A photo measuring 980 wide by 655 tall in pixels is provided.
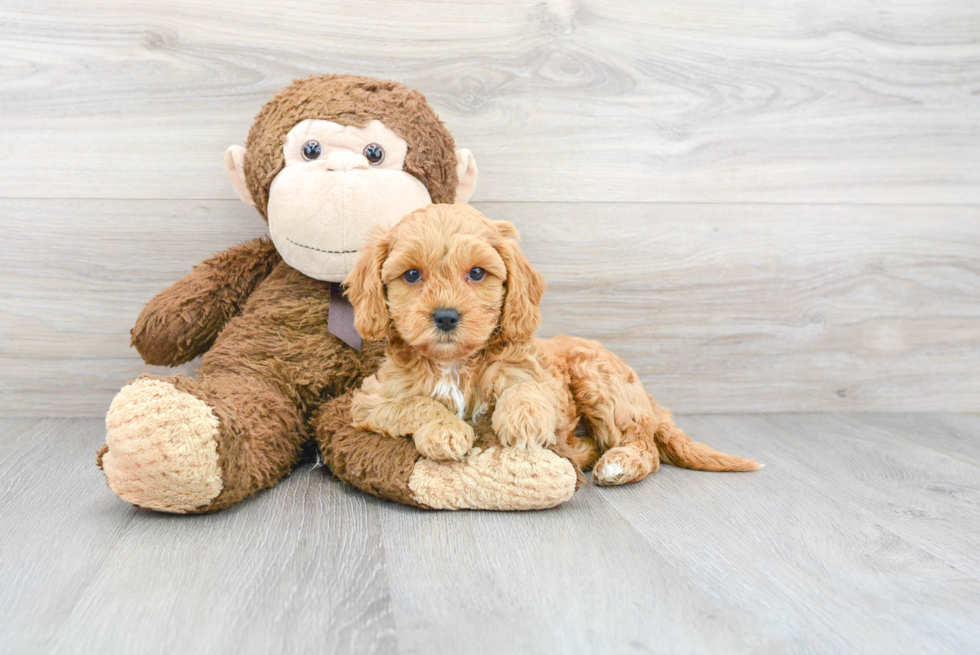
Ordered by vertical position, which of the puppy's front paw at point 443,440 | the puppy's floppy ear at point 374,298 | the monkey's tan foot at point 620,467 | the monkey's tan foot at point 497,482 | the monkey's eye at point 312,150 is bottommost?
the monkey's tan foot at point 620,467

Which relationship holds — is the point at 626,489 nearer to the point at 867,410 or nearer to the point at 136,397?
the point at 136,397

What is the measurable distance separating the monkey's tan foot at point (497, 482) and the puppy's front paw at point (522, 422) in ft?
0.06

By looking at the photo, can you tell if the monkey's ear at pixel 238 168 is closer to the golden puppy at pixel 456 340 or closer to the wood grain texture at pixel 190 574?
the golden puppy at pixel 456 340

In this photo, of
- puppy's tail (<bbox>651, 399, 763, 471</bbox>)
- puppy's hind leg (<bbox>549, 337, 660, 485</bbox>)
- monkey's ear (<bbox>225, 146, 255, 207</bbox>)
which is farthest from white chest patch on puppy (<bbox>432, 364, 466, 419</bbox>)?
monkey's ear (<bbox>225, 146, 255, 207</bbox>)

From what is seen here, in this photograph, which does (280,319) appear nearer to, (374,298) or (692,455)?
(374,298)

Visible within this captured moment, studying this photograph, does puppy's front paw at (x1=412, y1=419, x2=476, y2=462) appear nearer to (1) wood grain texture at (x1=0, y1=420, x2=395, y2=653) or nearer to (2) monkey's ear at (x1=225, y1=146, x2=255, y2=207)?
(1) wood grain texture at (x1=0, y1=420, x2=395, y2=653)

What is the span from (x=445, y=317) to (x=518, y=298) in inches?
4.9

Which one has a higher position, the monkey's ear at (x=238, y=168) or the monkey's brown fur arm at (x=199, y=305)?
the monkey's ear at (x=238, y=168)

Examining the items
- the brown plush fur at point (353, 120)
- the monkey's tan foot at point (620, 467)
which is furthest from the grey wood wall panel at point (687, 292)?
the monkey's tan foot at point (620, 467)

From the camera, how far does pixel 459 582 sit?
0.88m

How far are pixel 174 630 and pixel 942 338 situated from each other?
1897mm

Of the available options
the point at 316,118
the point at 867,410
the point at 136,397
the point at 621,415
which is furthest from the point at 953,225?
the point at 136,397

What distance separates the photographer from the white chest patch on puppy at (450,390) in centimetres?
116

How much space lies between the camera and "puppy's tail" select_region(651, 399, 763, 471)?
54.1 inches
